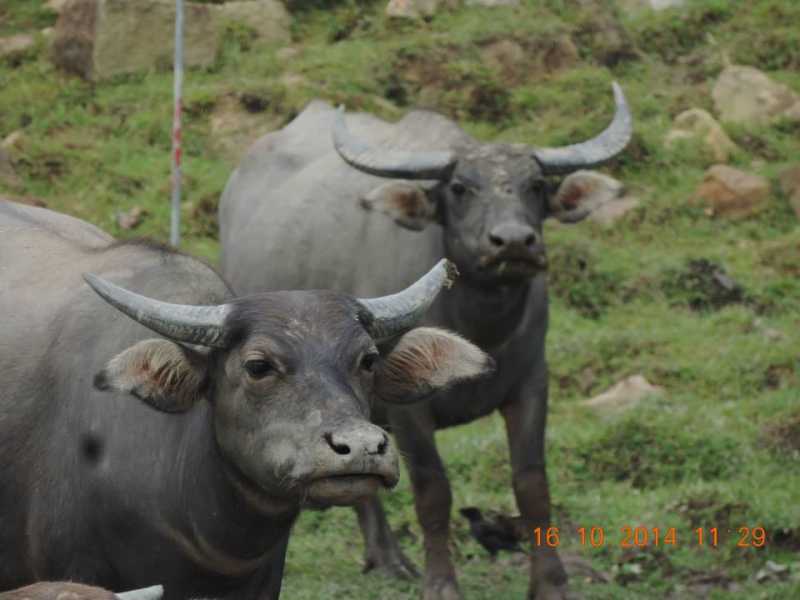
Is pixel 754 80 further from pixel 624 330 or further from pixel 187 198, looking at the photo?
pixel 187 198

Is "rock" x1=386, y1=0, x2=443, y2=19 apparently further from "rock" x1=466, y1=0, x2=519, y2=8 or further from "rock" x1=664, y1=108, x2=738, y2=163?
"rock" x1=664, y1=108, x2=738, y2=163

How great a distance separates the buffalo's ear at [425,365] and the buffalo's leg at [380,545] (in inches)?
107

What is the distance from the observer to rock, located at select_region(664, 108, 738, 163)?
1261 cm

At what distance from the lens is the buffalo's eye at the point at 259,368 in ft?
14.5

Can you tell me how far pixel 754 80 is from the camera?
13391mm

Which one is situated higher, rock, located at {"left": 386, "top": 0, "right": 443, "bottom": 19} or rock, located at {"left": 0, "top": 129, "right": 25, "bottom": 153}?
rock, located at {"left": 0, "top": 129, "right": 25, "bottom": 153}

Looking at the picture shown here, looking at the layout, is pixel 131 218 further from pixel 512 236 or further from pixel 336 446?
pixel 336 446

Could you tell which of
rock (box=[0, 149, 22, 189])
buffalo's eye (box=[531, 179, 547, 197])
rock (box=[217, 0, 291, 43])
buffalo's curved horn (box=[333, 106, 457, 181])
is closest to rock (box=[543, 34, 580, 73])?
rock (box=[217, 0, 291, 43])

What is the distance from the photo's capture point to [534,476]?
6.98 metres

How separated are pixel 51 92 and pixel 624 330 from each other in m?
4.85

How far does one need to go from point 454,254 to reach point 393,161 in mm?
553

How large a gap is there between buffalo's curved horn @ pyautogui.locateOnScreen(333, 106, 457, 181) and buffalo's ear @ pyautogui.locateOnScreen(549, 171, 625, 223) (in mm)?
539

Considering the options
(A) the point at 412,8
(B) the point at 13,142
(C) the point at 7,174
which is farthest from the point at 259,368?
(A) the point at 412,8

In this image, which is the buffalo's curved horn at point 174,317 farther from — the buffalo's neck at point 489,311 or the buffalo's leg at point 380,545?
the buffalo's leg at point 380,545
